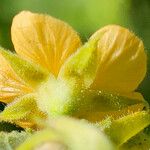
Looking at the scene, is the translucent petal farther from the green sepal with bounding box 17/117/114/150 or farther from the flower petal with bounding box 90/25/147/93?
the green sepal with bounding box 17/117/114/150

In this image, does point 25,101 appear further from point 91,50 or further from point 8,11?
point 8,11

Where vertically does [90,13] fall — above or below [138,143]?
below

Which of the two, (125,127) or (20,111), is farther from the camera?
(20,111)

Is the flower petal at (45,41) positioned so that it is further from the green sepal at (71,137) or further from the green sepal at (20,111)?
the green sepal at (71,137)

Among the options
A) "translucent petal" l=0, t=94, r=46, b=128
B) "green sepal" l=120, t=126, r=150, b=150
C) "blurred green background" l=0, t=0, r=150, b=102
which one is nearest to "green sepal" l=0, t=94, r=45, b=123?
Result: "translucent petal" l=0, t=94, r=46, b=128

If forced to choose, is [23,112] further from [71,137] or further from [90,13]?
[90,13]

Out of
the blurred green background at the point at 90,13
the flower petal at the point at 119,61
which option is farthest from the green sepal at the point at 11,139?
the blurred green background at the point at 90,13

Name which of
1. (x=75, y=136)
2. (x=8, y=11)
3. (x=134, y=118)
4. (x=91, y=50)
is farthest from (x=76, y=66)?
(x=8, y=11)

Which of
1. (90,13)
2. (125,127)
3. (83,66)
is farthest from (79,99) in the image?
(90,13)
